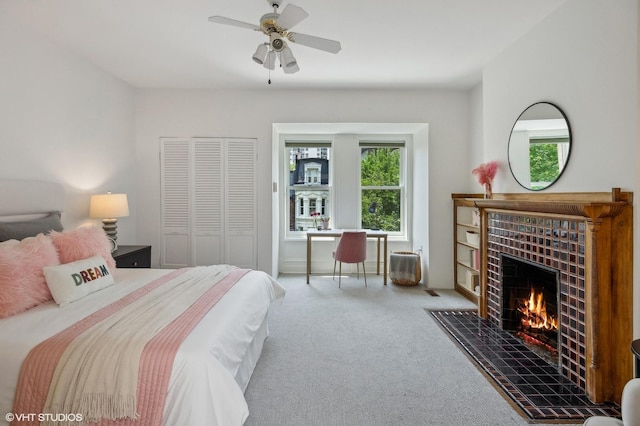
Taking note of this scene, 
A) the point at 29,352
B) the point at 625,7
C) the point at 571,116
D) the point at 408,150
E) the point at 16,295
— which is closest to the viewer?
the point at 29,352

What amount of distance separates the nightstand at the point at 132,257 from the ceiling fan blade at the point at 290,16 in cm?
274

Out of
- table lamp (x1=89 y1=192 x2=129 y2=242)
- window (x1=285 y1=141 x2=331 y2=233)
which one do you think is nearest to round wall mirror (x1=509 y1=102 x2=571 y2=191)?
window (x1=285 y1=141 x2=331 y2=233)

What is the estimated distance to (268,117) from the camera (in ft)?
14.5

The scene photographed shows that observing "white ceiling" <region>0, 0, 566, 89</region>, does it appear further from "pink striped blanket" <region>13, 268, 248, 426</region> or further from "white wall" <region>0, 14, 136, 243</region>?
"pink striped blanket" <region>13, 268, 248, 426</region>

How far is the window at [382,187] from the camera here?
5.36 m

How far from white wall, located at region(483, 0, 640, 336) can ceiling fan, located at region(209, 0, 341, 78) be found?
177 centimetres

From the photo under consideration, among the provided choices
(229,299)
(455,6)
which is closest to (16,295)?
(229,299)

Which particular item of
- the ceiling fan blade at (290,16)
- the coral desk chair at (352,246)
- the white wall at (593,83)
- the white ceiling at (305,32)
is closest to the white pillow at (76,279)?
the white ceiling at (305,32)

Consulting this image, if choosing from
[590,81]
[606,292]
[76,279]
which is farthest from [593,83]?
[76,279]

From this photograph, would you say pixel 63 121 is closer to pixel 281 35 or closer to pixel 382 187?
pixel 281 35

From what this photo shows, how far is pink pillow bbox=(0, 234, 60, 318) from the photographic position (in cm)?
175

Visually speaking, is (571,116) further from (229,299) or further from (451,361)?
(229,299)

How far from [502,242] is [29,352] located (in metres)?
3.51

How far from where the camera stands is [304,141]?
210 inches
